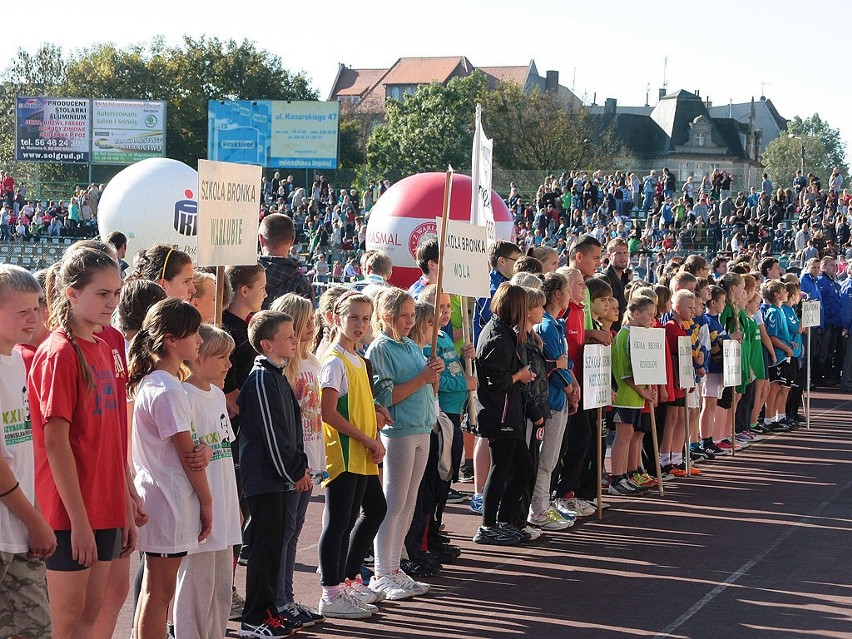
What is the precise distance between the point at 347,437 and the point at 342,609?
98 cm

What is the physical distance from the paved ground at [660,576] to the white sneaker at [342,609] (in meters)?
0.08

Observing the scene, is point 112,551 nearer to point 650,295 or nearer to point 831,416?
point 650,295

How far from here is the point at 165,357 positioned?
524cm

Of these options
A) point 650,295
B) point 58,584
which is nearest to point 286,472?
point 58,584

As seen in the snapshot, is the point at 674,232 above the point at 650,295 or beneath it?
above

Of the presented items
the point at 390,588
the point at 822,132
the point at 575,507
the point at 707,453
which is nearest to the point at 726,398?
the point at 707,453

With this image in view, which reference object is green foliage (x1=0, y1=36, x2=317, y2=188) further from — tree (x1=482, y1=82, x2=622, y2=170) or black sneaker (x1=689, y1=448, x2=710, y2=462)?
black sneaker (x1=689, y1=448, x2=710, y2=462)

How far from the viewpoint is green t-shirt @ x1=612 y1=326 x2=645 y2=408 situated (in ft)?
35.4

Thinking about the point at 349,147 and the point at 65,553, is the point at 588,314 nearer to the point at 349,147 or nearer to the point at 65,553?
the point at 65,553

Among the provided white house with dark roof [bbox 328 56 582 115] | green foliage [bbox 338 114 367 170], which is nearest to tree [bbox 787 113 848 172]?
white house with dark roof [bbox 328 56 582 115]

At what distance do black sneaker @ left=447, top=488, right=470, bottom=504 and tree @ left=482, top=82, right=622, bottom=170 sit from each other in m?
68.4

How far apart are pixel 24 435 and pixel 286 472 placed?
6.10 feet

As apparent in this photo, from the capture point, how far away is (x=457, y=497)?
10.6 meters

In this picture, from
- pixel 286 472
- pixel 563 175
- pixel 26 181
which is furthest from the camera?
pixel 26 181
